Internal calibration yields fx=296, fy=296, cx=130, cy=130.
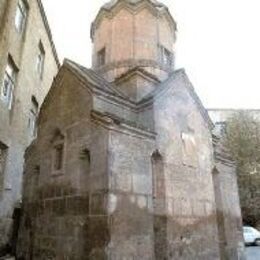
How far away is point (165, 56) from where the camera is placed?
11.8 metres

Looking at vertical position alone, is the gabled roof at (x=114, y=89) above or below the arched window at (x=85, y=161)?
above

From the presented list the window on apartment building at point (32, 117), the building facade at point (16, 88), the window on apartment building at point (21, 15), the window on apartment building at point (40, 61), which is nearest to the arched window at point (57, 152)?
the building facade at point (16, 88)

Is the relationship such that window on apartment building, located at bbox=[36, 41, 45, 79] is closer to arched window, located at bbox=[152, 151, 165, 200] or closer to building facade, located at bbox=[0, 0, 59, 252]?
building facade, located at bbox=[0, 0, 59, 252]

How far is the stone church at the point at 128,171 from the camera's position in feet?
21.7

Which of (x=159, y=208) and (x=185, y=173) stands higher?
(x=185, y=173)

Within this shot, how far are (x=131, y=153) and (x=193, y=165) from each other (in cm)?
264

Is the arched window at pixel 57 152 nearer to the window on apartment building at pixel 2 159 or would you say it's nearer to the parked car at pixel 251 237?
the window on apartment building at pixel 2 159

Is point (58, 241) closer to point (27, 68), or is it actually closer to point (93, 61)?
point (93, 61)

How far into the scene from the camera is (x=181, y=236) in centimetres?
776

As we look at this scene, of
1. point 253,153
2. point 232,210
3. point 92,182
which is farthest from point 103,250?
point 253,153

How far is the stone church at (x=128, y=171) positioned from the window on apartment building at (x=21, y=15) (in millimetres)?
4865

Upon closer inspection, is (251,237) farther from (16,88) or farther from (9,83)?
(9,83)

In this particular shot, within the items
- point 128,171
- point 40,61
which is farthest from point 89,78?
point 40,61

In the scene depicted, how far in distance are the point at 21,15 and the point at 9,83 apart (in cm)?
372
